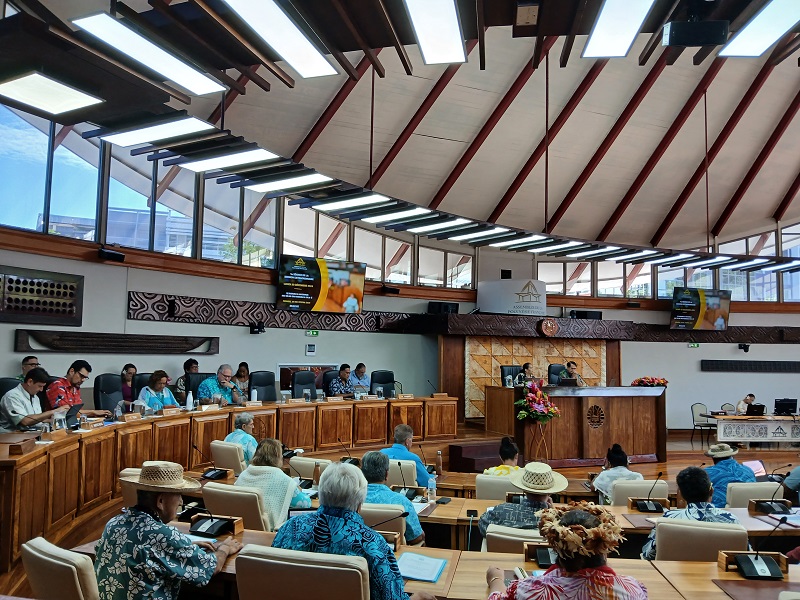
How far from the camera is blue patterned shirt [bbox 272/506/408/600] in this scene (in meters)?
2.50

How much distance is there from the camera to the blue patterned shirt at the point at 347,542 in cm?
250

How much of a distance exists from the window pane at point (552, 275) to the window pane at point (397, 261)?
3.46 meters

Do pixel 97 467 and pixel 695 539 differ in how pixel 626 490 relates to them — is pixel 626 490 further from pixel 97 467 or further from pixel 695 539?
pixel 97 467

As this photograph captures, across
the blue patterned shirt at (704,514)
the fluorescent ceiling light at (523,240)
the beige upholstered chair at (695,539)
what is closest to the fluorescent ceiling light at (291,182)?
the fluorescent ceiling light at (523,240)

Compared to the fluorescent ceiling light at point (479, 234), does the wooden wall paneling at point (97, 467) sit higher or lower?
lower

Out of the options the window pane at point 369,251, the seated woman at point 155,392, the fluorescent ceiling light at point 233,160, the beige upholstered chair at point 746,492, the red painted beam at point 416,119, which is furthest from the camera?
the window pane at point 369,251

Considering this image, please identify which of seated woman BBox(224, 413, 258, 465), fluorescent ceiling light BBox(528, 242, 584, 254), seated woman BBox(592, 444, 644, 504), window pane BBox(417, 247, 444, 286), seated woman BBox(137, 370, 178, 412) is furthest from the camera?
window pane BBox(417, 247, 444, 286)

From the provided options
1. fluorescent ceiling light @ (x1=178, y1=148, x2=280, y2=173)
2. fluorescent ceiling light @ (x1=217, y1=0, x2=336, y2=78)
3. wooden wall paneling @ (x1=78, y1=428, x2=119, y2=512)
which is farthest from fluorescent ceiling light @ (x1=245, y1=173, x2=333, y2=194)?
wooden wall paneling @ (x1=78, y1=428, x2=119, y2=512)

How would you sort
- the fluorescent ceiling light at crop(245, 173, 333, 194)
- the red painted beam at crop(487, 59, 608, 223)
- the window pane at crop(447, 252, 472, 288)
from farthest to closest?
1. the window pane at crop(447, 252, 472, 288)
2. the red painted beam at crop(487, 59, 608, 223)
3. the fluorescent ceiling light at crop(245, 173, 333, 194)

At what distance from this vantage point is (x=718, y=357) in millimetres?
15023

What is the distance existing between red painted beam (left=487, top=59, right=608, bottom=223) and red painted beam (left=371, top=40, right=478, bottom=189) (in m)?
2.01

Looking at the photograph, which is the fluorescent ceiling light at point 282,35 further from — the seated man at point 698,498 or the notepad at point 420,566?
the seated man at point 698,498

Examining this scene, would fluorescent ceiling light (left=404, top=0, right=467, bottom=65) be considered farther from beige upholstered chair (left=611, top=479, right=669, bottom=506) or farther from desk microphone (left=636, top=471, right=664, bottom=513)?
beige upholstered chair (left=611, top=479, right=669, bottom=506)

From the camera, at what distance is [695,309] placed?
48.2 ft
